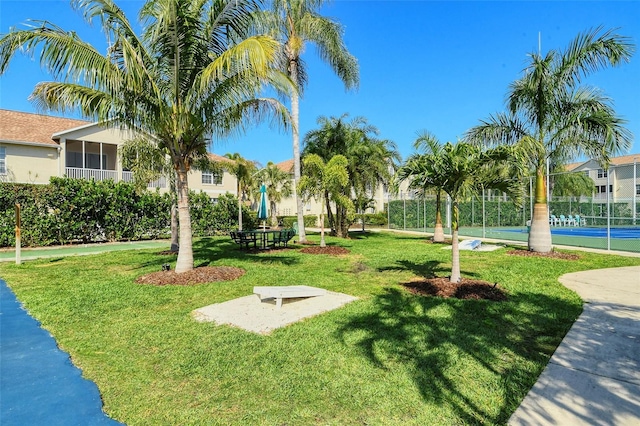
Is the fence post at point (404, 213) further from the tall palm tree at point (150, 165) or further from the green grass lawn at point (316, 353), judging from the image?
the green grass lawn at point (316, 353)

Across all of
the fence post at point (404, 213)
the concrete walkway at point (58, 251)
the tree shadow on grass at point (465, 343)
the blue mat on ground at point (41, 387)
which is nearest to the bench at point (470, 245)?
the tree shadow on grass at point (465, 343)

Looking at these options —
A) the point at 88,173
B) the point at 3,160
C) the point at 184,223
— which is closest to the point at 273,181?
the point at 88,173

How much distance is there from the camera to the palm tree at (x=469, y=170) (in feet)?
22.2

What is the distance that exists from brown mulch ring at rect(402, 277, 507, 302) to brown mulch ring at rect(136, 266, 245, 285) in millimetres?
4514

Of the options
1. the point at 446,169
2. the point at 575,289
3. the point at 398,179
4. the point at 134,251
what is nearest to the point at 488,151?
the point at 446,169

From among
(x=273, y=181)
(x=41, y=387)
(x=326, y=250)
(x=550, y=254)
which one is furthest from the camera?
(x=273, y=181)

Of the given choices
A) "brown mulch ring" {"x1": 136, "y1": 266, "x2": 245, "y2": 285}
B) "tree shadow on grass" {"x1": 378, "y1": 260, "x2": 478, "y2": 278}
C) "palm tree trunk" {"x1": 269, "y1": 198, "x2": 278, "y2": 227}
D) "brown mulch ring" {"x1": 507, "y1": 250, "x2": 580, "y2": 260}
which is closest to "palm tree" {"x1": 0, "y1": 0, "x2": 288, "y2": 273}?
"brown mulch ring" {"x1": 136, "y1": 266, "x2": 245, "y2": 285}

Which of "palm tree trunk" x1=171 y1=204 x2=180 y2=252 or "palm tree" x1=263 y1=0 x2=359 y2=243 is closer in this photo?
"palm tree trunk" x1=171 y1=204 x2=180 y2=252

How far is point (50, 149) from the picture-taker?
2356 centimetres

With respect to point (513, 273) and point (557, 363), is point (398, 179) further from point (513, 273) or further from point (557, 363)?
point (557, 363)

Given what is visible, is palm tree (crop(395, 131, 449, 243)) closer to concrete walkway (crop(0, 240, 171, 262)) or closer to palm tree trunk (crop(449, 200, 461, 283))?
palm tree trunk (crop(449, 200, 461, 283))

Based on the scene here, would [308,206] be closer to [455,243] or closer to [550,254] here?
[550,254]

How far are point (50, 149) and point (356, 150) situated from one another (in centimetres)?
2079

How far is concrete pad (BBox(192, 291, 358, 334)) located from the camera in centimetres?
537
